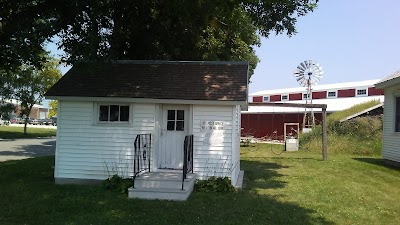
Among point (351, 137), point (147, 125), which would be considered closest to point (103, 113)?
point (147, 125)

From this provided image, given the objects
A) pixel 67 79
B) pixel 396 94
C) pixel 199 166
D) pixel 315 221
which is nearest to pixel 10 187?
pixel 67 79

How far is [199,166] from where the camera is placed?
36.0 ft

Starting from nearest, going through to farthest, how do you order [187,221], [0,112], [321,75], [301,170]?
[187,221] → [301,170] → [0,112] → [321,75]

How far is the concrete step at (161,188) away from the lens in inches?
372

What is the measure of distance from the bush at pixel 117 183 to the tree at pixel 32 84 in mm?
24549

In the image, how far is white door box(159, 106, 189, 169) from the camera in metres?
11.4

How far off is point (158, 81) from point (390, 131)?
10.3 metres

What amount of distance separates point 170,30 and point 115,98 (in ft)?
21.9

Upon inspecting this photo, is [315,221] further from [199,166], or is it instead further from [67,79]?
[67,79]

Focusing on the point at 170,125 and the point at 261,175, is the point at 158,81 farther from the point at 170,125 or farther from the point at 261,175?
the point at 261,175

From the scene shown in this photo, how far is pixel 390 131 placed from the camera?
16.6 meters

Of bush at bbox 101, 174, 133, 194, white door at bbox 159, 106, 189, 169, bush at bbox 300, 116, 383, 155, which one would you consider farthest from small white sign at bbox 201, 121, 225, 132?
bush at bbox 300, 116, 383, 155

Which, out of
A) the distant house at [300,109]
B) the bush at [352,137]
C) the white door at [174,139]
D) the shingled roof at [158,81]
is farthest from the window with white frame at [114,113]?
the distant house at [300,109]

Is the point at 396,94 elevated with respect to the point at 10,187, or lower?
elevated
